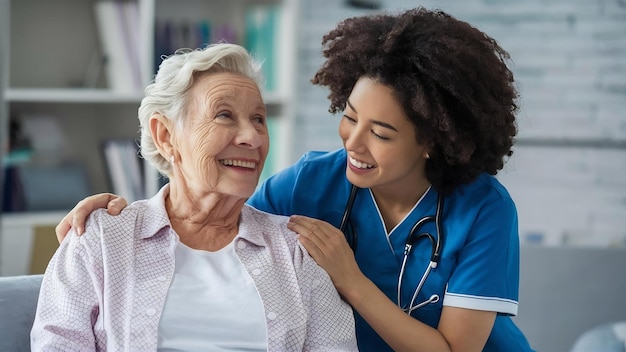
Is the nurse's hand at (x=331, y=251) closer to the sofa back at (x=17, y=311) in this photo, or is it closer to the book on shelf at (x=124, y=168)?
the sofa back at (x=17, y=311)

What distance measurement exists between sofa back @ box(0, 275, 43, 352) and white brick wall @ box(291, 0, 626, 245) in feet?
7.25

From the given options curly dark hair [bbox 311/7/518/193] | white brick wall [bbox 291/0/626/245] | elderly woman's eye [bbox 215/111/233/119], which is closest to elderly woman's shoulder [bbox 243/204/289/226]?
elderly woman's eye [bbox 215/111/233/119]

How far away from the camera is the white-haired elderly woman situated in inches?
65.2

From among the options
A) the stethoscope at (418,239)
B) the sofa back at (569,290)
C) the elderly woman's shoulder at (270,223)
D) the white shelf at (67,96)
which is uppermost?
the elderly woman's shoulder at (270,223)

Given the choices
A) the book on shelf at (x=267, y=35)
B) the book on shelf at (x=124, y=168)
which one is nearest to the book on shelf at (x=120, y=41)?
the book on shelf at (x=124, y=168)

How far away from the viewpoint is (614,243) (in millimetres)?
3594

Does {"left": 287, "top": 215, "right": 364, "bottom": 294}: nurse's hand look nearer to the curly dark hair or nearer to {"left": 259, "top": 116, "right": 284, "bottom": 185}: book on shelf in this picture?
the curly dark hair

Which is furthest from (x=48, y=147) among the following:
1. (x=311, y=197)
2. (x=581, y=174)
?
(x=581, y=174)

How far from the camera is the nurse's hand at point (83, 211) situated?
5.63 ft

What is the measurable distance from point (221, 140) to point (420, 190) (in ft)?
1.61

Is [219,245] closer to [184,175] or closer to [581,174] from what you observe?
[184,175]

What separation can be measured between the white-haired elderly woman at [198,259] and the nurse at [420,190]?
0.07 m

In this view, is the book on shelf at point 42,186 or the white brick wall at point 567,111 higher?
the white brick wall at point 567,111

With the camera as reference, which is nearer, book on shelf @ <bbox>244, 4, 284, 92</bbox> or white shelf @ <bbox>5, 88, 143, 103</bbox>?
white shelf @ <bbox>5, 88, 143, 103</bbox>
